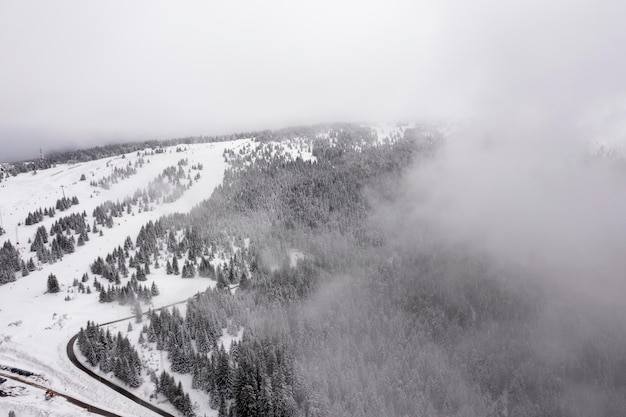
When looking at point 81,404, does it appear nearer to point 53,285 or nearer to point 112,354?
point 112,354

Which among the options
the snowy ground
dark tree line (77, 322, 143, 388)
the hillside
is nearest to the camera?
the snowy ground

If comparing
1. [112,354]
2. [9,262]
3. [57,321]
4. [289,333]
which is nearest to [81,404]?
[112,354]

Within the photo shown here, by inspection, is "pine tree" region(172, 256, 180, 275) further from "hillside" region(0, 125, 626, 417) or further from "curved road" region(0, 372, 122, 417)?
"curved road" region(0, 372, 122, 417)

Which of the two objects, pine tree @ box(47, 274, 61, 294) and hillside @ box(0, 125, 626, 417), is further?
pine tree @ box(47, 274, 61, 294)

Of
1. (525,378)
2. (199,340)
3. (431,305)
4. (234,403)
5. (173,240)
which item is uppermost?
(173,240)

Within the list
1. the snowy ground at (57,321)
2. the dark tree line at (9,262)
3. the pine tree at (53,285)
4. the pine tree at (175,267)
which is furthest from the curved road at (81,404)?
the dark tree line at (9,262)

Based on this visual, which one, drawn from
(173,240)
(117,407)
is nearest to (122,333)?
(117,407)

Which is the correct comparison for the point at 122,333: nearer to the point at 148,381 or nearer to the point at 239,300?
the point at 148,381

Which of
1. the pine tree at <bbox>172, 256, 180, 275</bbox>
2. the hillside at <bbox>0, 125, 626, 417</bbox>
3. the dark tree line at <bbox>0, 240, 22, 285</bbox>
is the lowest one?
the hillside at <bbox>0, 125, 626, 417</bbox>

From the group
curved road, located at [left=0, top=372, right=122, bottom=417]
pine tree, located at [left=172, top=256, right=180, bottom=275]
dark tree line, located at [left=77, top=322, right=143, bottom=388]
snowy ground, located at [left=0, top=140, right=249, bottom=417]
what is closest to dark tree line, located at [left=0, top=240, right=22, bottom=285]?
snowy ground, located at [left=0, top=140, right=249, bottom=417]

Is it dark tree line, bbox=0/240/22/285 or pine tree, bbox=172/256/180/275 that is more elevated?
dark tree line, bbox=0/240/22/285

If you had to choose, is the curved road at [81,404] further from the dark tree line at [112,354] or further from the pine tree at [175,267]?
the pine tree at [175,267]
